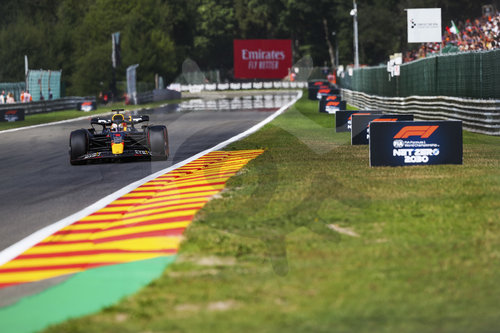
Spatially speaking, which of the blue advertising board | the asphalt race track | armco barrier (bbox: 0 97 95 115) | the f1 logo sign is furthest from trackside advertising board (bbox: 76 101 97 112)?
the f1 logo sign

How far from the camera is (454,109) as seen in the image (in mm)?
25188

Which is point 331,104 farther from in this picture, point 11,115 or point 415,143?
point 415,143

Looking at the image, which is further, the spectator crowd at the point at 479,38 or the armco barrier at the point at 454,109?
the spectator crowd at the point at 479,38

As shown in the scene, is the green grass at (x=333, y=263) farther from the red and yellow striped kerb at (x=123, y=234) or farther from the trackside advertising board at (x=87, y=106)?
the trackside advertising board at (x=87, y=106)

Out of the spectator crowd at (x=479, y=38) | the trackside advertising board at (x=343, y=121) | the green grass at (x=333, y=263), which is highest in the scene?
the spectator crowd at (x=479, y=38)

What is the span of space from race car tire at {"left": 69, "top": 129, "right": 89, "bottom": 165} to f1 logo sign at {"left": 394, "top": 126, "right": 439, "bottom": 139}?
612 centimetres

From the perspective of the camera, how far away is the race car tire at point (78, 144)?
15883 millimetres

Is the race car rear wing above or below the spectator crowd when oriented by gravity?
below

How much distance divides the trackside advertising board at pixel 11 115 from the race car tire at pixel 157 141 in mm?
24989

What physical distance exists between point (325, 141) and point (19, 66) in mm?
53194

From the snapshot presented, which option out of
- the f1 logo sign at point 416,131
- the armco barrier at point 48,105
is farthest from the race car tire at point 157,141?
the armco barrier at point 48,105

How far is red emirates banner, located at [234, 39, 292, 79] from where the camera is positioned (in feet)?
341

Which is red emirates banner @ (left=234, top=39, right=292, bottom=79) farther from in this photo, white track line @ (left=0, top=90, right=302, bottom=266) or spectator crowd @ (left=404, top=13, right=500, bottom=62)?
white track line @ (left=0, top=90, right=302, bottom=266)

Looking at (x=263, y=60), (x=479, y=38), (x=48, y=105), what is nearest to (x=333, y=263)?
(x=479, y=38)
